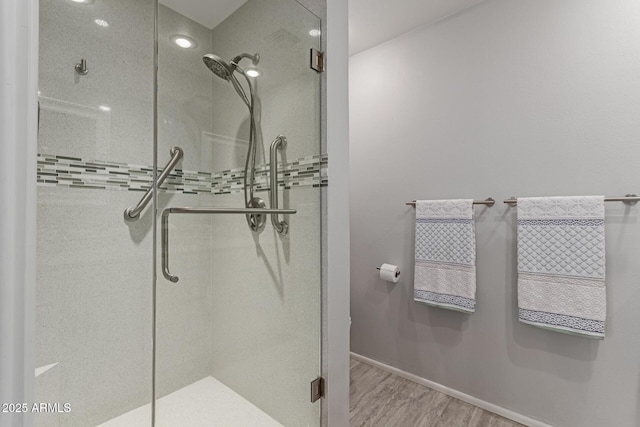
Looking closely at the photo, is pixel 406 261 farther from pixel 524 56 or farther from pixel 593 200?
pixel 524 56

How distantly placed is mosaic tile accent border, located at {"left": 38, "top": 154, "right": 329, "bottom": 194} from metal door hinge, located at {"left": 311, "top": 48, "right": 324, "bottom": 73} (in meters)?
0.41

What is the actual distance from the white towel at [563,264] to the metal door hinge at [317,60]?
138 cm

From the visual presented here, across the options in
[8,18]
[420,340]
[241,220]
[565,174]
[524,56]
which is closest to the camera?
[8,18]

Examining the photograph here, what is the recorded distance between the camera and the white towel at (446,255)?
190 centimetres

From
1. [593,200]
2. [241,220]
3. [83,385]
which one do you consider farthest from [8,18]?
[593,200]

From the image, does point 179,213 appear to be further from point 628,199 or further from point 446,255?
point 628,199

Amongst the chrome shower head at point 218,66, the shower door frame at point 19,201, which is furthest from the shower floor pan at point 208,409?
the chrome shower head at point 218,66

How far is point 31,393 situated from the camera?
0.48m

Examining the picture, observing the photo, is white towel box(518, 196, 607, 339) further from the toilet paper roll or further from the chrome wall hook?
the chrome wall hook

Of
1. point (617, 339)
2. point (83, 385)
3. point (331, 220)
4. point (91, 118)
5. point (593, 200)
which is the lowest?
point (83, 385)

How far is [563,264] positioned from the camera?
1587 millimetres

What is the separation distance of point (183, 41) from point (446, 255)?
1.90 meters

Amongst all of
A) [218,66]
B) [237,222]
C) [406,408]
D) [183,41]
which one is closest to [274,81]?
[218,66]

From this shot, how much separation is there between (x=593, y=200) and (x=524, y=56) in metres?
0.95
